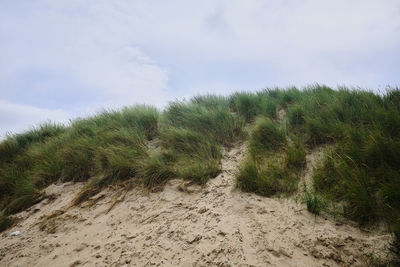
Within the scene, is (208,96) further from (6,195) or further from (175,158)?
(6,195)

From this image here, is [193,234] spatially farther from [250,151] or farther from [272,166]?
[250,151]

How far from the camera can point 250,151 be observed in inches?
137

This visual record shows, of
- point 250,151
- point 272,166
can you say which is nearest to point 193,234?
point 272,166

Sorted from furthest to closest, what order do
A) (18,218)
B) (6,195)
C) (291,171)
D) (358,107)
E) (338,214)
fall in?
(6,195)
(18,218)
(358,107)
(291,171)
(338,214)

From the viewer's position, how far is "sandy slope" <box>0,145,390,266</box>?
6.79ft

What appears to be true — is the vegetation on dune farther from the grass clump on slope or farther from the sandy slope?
the sandy slope

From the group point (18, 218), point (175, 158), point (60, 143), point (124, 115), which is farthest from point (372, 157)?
point (60, 143)

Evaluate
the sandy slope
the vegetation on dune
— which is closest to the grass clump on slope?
the vegetation on dune

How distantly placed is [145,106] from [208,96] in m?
1.91

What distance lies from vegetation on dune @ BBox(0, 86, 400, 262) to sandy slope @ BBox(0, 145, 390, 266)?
213mm

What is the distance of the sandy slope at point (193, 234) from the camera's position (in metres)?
2.07

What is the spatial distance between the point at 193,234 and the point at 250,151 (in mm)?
1627

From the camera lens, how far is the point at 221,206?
278 centimetres

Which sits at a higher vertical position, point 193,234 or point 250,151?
point 250,151
